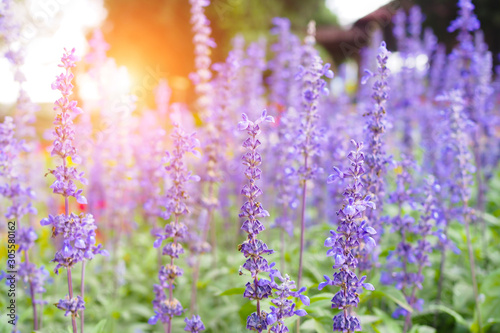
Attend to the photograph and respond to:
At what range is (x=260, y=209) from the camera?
2.98 m

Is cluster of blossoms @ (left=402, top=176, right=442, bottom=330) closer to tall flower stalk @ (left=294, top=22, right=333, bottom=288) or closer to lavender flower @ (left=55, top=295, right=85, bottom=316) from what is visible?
tall flower stalk @ (left=294, top=22, right=333, bottom=288)

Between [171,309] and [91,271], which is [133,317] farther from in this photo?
[171,309]

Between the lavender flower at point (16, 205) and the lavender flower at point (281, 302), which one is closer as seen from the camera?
the lavender flower at point (281, 302)

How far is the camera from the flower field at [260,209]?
321 cm

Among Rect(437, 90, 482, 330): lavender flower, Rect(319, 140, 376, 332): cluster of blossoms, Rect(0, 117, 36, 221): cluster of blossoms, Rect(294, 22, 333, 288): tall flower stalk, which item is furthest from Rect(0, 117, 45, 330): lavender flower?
Rect(437, 90, 482, 330): lavender flower

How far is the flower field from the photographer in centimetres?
321

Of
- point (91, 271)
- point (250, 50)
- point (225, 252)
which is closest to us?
point (91, 271)

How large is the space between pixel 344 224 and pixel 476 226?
5.35 metres

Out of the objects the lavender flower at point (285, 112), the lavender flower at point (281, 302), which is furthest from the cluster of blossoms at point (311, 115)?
the lavender flower at point (281, 302)

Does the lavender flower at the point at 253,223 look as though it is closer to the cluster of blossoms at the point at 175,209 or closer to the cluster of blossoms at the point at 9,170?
the cluster of blossoms at the point at 175,209

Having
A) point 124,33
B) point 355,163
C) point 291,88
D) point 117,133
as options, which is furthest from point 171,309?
point 124,33

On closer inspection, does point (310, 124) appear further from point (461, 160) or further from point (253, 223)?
point (461, 160)

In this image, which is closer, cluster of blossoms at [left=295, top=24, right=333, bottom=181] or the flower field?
the flower field

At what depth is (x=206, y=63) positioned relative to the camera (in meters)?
6.27
